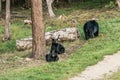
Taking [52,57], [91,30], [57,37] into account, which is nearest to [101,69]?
[52,57]

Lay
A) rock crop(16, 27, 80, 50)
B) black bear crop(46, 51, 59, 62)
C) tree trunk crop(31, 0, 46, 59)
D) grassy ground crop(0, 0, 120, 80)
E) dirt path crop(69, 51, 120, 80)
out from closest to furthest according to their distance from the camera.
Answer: dirt path crop(69, 51, 120, 80), grassy ground crop(0, 0, 120, 80), black bear crop(46, 51, 59, 62), tree trunk crop(31, 0, 46, 59), rock crop(16, 27, 80, 50)

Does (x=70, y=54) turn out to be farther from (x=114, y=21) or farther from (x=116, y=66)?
(x=114, y=21)

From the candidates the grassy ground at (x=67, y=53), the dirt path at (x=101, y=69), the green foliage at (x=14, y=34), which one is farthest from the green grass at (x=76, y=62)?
the green foliage at (x=14, y=34)

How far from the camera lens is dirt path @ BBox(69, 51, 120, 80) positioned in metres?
10.3

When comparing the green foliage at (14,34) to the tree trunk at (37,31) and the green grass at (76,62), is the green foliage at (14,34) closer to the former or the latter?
the tree trunk at (37,31)

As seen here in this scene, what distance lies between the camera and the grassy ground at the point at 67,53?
1073 centimetres

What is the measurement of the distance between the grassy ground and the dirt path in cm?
21

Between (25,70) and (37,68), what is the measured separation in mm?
335

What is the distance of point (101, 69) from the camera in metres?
11.1

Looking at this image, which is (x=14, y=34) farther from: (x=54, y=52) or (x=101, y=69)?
(x=101, y=69)

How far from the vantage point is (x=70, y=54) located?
44.8 ft

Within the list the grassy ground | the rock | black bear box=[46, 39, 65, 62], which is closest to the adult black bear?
the grassy ground

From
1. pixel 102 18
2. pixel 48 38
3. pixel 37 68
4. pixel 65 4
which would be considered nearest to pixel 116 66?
pixel 37 68

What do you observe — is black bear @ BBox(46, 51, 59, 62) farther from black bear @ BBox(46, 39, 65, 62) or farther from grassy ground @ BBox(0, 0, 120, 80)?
grassy ground @ BBox(0, 0, 120, 80)
